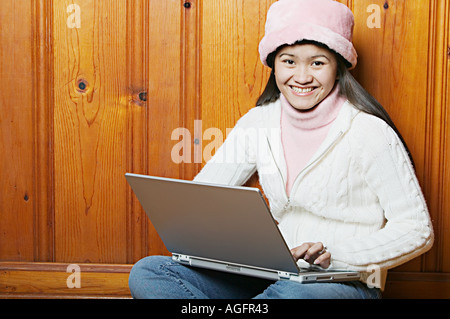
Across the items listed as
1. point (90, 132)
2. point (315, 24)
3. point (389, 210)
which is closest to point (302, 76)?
point (315, 24)

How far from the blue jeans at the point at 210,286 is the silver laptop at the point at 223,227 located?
1.0 inches

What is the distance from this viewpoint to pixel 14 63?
157 cm

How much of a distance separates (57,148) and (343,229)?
83 centimetres

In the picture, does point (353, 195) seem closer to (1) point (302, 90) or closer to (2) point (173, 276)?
(1) point (302, 90)

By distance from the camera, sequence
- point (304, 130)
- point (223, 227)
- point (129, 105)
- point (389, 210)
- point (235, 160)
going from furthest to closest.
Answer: point (129, 105), point (235, 160), point (304, 130), point (389, 210), point (223, 227)

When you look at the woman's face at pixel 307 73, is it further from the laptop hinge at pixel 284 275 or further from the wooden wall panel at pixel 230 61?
the laptop hinge at pixel 284 275

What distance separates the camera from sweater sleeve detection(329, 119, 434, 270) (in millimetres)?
1115

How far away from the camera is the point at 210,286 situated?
4.05 ft

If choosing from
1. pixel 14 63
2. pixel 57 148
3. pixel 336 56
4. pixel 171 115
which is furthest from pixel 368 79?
pixel 14 63

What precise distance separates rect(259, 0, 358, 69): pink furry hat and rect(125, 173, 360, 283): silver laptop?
42 centimetres

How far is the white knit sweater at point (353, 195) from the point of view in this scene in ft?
3.69

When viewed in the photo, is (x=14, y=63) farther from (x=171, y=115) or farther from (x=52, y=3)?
(x=171, y=115)

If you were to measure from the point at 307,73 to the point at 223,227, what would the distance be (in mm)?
421

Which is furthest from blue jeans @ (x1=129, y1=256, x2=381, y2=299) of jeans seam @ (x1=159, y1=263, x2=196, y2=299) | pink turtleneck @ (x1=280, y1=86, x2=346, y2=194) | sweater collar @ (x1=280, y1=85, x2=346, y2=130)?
sweater collar @ (x1=280, y1=85, x2=346, y2=130)
